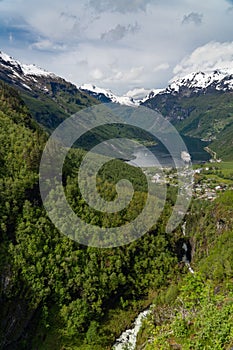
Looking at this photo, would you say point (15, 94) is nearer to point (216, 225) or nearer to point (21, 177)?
point (21, 177)

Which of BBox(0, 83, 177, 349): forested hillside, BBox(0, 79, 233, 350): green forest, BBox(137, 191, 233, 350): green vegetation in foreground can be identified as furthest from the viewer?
BBox(0, 83, 177, 349): forested hillside

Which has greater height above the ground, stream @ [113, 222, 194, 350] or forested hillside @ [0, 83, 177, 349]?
forested hillside @ [0, 83, 177, 349]

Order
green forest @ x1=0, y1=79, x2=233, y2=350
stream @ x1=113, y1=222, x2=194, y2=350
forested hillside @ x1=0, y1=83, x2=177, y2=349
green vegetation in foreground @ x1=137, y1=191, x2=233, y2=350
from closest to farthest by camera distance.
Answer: green vegetation in foreground @ x1=137, y1=191, x2=233, y2=350 → stream @ x1=113, y1=222, x2=194, y2=350 → green forest @ x1=0, y1=79, x2=233, y2=350 → forested hillside @ x1=0, y1=83, x2=177, y2=349

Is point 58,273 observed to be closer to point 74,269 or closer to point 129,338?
point 74,269

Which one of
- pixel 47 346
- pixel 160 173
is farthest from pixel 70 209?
pixel 160 173

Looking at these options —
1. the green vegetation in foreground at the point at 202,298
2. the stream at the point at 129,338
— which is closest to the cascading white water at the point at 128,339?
the stream at the point at 129,338

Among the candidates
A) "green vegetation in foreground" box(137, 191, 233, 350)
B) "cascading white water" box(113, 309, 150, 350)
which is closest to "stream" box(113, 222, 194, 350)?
"cascading white water" box(113, 309, 150, 350)

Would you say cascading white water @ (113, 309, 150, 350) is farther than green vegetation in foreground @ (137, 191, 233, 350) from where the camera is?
Yes

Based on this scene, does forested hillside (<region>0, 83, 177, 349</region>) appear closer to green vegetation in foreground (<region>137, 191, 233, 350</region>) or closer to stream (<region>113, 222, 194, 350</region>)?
stream (<region>113, 222, 194, 350</region>)

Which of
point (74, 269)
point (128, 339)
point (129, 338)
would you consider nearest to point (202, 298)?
point (128, 339)
